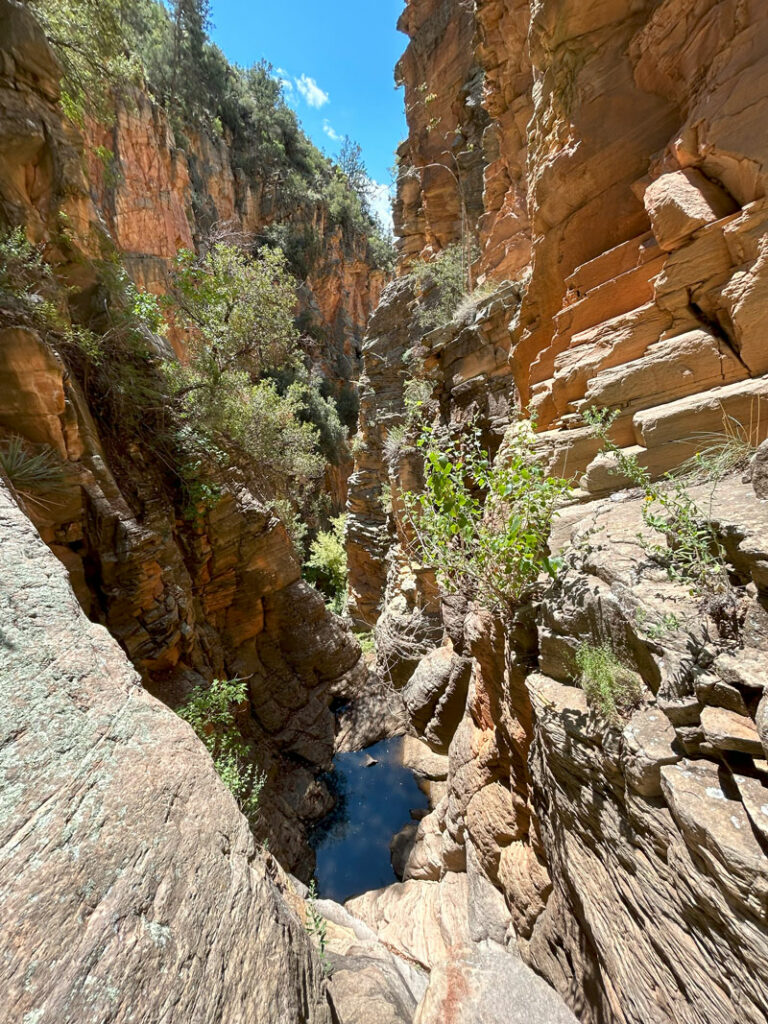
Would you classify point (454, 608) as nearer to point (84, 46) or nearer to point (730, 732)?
point (730, 732)

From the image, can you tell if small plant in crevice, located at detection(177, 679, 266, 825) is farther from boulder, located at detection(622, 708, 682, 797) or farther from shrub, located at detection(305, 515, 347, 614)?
shrub, located at detection(305, 515, 347, 614)

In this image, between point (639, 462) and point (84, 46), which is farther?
point (84, 46)

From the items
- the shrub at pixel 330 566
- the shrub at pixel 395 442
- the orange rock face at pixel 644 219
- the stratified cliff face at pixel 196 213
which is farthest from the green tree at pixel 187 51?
the orange rock face at pixel 644 219

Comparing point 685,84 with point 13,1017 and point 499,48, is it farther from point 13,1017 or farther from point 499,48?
point 13,1017

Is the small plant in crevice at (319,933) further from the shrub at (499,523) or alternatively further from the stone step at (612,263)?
the stone step at (612,263)

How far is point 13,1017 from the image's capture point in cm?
116

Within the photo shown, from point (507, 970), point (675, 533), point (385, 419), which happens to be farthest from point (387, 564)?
point (675, 533)

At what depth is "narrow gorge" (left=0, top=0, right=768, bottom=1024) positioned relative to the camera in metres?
1.62

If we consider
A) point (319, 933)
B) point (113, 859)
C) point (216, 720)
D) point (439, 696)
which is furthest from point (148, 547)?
point (439, 696)

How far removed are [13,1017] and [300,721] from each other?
7.44m

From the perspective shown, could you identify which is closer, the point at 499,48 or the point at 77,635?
the point at 77,635

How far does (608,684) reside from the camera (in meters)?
2.26

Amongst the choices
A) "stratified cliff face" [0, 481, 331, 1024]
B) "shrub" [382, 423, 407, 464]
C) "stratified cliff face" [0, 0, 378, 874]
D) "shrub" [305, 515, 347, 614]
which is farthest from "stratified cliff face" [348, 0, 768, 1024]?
"shrub" [305, 515, 347, 614]

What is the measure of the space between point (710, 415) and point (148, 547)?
19.1ft
